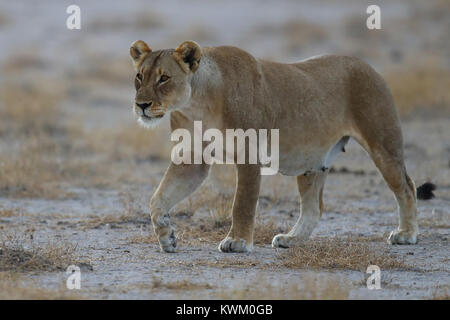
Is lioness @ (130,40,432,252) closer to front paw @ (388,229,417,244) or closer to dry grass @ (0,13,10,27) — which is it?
front paw @ (388,229,417,244)

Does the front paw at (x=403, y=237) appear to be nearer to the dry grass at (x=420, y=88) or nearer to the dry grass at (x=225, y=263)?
the dry grass at (x=225, y=263)

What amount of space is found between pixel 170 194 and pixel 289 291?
5.74 ft

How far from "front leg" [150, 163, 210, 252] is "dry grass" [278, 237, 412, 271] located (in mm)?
832

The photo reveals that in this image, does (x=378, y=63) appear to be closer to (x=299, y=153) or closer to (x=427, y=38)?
(x=427, y=38)

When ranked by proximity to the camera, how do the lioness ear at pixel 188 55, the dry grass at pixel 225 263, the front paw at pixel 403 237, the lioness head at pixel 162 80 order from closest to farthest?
the dry grass at pixel 225 263 → the lioness head at pixel 162 80 → the lioness ear at pixel 188 55 → the front paw at pixel 403 237

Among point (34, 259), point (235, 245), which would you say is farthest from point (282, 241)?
point (34, 259)

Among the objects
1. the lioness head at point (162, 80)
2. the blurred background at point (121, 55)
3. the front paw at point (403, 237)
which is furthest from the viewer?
the blurred background at point (121, 55)

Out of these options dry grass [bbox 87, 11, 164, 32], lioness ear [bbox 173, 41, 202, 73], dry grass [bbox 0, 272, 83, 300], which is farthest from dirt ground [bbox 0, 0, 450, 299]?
lioness ear [bbox 173, 41, 202, 73]

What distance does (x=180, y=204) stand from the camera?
9.15 metres

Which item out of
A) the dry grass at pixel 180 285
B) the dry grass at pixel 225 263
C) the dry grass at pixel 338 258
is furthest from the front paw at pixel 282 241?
the dry grass at pixel 180 285

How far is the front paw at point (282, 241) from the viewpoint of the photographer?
7.69 meters

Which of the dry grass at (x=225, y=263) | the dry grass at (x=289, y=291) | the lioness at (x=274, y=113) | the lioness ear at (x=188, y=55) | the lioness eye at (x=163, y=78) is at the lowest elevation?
the dry grass at (x=225, y=263)
